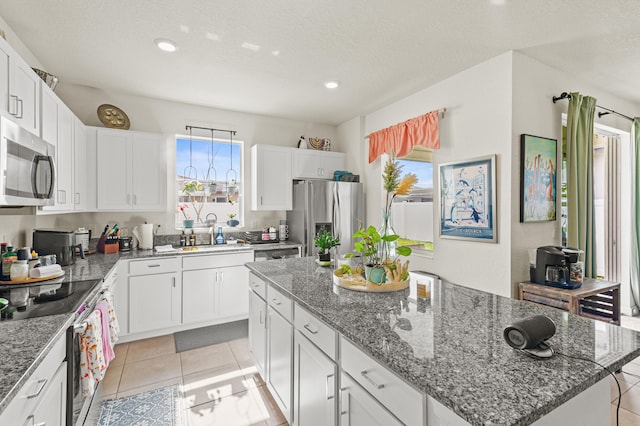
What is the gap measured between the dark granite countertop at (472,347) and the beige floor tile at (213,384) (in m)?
1.20

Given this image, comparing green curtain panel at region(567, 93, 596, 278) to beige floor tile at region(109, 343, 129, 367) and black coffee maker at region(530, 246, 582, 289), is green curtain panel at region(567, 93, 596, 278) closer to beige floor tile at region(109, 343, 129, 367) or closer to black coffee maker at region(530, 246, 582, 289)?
black coffee maker at region(530, 246, 582, 289)

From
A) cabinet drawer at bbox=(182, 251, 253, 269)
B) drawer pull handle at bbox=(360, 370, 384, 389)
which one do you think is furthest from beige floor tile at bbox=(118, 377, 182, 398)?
drawer pull handle at bbox=(360, 370, 384, 389)

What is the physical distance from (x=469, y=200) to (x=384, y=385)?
2.40 m

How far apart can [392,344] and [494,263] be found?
2.13 metres

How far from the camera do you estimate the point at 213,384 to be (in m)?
2.47

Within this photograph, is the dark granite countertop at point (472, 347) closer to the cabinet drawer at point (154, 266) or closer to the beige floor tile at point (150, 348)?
the beige floor tile at point (150, 348)

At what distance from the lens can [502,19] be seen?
2219 mm

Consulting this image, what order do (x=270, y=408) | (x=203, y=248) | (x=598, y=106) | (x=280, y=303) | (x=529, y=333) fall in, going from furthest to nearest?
(x=203, y=248)
(x=598, y=106)
(x=270, y=408)
(x=280, y=303)
(x=529, y=333)

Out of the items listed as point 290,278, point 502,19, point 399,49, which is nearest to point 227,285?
point 290,278

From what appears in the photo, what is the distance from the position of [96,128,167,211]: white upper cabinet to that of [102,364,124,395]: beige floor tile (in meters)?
1.61

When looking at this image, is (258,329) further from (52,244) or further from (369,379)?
(52,244)

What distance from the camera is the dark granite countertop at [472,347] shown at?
806 mm

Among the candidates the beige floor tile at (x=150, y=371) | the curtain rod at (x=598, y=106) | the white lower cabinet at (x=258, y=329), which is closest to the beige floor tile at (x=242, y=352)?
the white lower cabinet at (x=258, y=329)

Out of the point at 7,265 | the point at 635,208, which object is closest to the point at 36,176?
the point at 7,265
